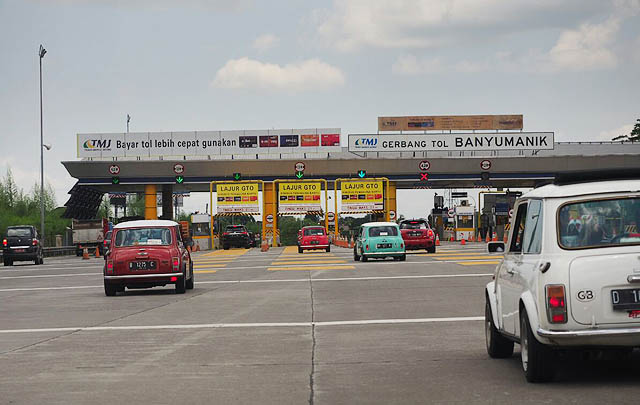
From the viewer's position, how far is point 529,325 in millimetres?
8719

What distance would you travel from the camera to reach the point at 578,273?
329 inches

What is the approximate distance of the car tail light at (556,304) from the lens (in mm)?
8367

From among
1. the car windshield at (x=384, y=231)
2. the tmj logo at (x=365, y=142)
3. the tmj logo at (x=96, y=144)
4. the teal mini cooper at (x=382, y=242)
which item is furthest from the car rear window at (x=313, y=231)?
the tmj logo at (x=96, y=144)

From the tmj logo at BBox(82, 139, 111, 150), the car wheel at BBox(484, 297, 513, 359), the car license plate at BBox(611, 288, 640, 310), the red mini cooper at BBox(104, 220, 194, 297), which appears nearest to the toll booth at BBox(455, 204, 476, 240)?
the tmj logo at BBox(82, 139, 111, 150)

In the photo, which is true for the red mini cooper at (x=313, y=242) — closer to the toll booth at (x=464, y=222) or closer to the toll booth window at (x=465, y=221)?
the toll booth at (x=464, y=222)

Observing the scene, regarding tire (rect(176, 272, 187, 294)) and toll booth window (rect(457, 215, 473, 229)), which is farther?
toll booth window (rect(457, 215, 473, 229))

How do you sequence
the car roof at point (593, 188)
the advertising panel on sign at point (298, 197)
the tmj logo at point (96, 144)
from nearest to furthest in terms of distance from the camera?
the car roof at point (593, 188) → the advertising panel on sign at point (298, 197) → the tmj logo at point (96, 144)

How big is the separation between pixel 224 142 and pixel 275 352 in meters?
65.2

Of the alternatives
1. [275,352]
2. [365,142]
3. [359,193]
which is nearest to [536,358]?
[275,352]

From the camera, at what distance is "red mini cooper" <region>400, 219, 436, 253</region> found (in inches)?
1847

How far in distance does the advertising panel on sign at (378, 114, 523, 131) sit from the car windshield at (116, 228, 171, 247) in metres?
58.1

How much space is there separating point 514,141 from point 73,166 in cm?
3345

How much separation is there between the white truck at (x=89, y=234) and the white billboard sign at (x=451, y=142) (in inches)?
785

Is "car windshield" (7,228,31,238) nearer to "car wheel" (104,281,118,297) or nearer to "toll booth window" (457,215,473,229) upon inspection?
"car wheel" (104,281,118,297)
